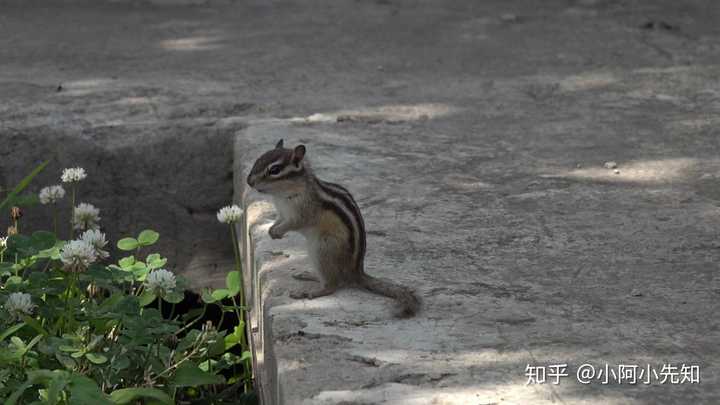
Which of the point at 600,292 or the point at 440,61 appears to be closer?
the point at 600,292

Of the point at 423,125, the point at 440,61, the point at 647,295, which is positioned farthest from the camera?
the point at 440,61

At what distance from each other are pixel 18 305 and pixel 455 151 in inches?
80.6

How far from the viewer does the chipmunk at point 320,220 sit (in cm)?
361

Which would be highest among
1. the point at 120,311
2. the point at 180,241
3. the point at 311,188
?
the point at 311,188

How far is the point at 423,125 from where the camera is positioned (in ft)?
18.2

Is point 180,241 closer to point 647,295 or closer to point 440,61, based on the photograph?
point 440,61

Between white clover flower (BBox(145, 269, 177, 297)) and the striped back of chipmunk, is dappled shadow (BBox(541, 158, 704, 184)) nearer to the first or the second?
the striped back of chipmunk

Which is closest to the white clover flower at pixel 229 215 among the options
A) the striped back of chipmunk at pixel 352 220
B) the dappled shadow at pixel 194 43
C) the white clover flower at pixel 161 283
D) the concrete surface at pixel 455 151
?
the concrete surface at pixel 455 151

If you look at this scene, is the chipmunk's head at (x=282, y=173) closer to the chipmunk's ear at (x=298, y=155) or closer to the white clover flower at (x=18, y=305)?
the chipmunk's ear at (x=298, y=155)

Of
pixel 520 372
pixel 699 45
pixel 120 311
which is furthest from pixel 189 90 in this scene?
pixel 520 372

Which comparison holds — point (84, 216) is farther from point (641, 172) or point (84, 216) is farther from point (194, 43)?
point (194, 43)

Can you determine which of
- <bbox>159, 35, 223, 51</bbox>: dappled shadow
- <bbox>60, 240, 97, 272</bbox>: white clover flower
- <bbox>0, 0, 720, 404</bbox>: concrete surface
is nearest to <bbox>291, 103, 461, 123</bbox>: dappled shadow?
<bbox>0, 0, 720, 404</bbox>: concrete surface

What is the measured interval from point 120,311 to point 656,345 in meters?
1.60

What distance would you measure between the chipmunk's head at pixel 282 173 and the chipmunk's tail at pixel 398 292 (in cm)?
35
